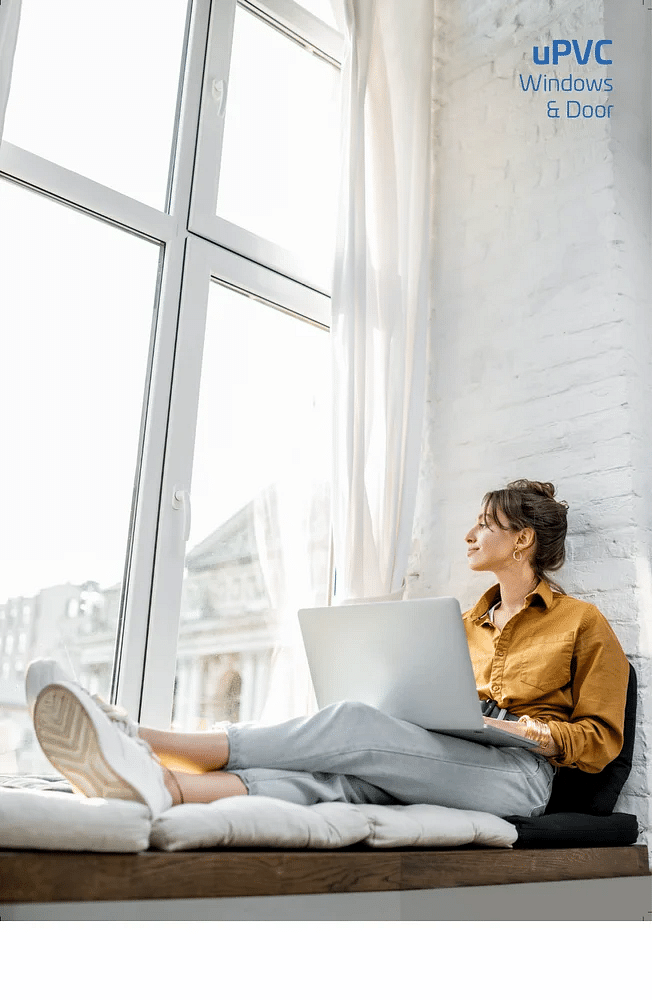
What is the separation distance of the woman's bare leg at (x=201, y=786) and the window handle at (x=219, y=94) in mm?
2036

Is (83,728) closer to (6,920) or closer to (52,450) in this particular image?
(6,920)

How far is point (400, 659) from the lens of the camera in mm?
1815

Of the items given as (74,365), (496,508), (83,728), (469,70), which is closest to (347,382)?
(496,508)

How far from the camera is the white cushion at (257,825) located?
1268mm

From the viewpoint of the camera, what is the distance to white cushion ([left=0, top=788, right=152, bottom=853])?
3.70 ft

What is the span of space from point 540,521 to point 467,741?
74 cm

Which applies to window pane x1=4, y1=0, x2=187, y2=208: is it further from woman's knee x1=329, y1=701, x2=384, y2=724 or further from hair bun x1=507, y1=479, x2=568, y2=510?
woman's knee x1=329, y1=701, x2=384, y2=724

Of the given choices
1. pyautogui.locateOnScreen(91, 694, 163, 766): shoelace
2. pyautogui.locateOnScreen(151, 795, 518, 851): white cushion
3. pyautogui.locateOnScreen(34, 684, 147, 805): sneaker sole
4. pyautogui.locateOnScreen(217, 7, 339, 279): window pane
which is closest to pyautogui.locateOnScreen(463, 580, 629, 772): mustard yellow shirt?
pyautogui.locateOnScreen(151, 795, 518, 851): white cushion

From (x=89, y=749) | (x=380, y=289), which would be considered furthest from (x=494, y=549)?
(x=89, y=749)

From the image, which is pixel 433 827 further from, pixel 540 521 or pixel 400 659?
pixel 540 521

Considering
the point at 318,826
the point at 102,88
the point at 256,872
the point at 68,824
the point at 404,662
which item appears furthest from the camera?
the point at 102,88

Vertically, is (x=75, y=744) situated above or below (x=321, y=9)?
below

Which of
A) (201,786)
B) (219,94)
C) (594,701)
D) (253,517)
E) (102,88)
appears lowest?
(201,786)

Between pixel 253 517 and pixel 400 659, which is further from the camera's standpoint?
pixel 253 517
